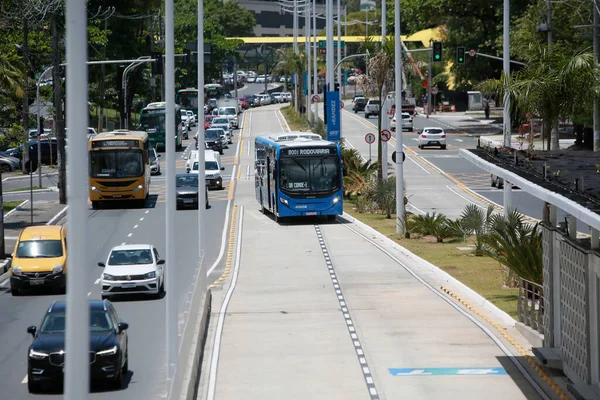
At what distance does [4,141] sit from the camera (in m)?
41.0

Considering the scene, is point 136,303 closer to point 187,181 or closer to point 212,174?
point 187,181

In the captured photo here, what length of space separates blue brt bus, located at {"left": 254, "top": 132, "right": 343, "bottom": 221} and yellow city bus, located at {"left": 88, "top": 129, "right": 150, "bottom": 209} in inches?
373

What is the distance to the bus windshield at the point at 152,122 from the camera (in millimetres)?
78312

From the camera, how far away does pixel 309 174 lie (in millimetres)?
43031

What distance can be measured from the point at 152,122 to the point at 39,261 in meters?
49.0

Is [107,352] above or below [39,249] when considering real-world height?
below

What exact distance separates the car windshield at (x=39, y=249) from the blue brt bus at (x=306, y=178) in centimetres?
1301

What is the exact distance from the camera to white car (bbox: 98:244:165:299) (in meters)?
28.4

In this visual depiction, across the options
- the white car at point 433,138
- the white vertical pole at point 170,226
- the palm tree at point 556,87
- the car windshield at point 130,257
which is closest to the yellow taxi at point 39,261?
the car windshield at point 130,257

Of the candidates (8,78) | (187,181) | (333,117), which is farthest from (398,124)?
(333,117)

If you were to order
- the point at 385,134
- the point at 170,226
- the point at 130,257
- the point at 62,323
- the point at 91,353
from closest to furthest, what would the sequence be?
the point at 170,226 < the point at 91,353 < the point at 62,323 < the point at 130,257 < the point at 385,134

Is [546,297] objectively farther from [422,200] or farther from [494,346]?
[422,200]

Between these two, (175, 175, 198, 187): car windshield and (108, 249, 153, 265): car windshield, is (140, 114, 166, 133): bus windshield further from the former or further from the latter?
(108, 249, 153, 265): car windshield

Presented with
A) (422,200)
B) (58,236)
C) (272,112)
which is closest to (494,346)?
(58,236)
